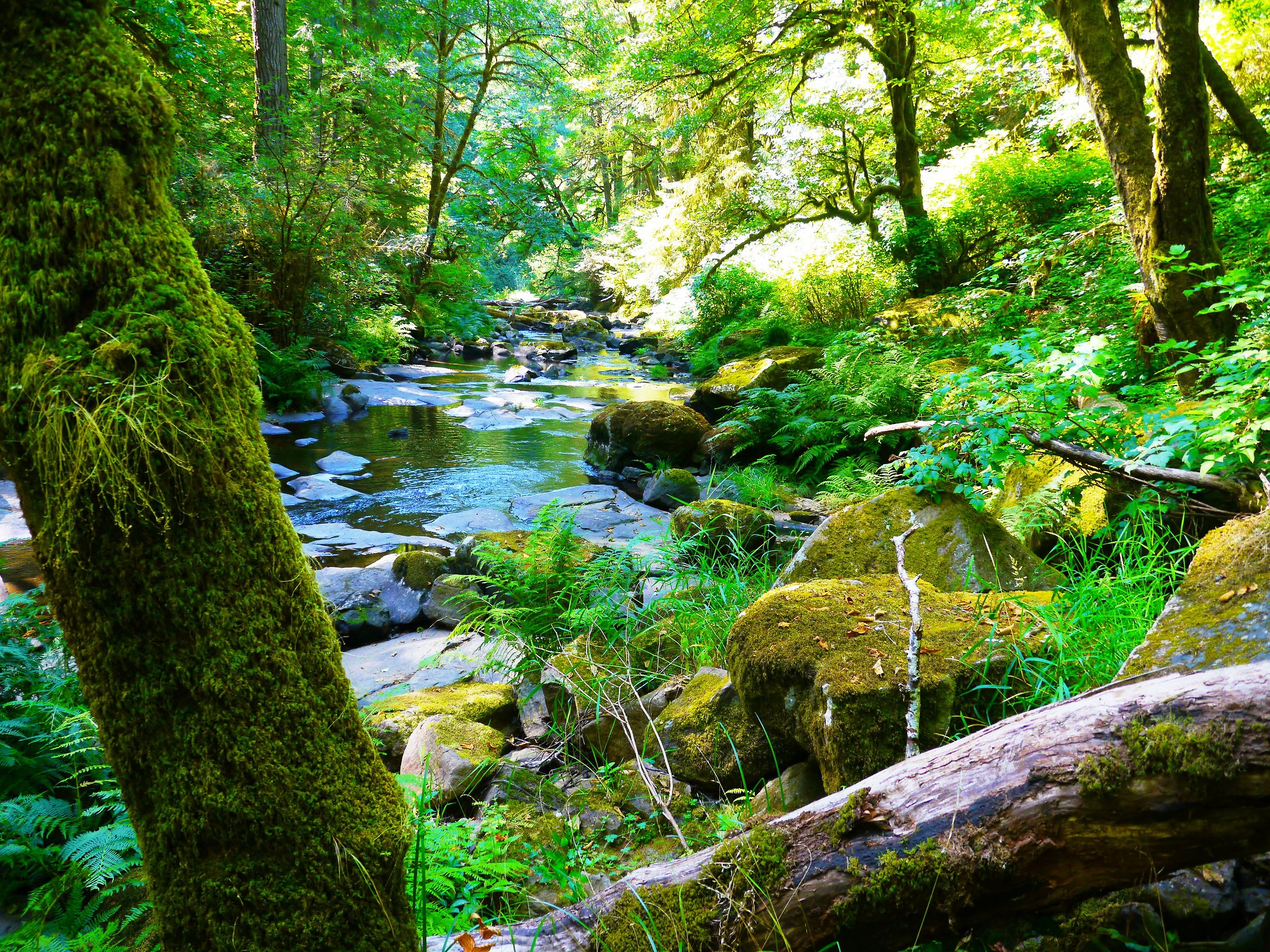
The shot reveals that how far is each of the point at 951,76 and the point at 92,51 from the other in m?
14.5

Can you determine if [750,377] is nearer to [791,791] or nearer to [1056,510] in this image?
[1056,510]

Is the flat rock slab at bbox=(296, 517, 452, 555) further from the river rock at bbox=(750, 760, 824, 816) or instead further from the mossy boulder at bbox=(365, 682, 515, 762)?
the river rock at bbox=(750, 760, 824, 816)

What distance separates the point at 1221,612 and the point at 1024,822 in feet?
3.18

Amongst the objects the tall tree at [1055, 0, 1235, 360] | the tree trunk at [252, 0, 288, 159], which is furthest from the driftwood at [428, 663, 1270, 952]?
the tree trunk at [252, 0, 288, 159]

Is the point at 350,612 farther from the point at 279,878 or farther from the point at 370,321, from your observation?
the point at 370,321

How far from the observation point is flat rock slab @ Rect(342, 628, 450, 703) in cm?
403

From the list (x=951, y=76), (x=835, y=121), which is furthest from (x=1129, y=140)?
(x=951, y=76)

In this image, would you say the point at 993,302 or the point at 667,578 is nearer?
the point at 667,578

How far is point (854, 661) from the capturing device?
2219 mm

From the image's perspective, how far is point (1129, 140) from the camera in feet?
14.8

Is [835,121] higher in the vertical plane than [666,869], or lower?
higher

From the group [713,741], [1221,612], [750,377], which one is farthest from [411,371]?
[1221,612]

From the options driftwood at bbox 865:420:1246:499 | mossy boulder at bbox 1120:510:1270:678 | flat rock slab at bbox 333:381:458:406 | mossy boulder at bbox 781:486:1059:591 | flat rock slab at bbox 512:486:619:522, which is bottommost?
flat rock slab at bbox 512:486:619:522

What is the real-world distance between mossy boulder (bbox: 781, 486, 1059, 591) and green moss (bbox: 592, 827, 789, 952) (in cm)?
182
